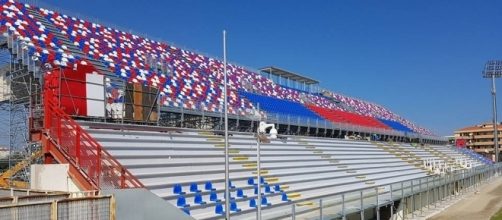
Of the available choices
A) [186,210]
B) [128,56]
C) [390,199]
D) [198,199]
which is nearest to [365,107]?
[128,56]

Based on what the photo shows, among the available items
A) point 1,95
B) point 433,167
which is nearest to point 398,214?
point 1,95

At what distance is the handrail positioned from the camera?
9.78 m

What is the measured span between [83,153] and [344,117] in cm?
3982

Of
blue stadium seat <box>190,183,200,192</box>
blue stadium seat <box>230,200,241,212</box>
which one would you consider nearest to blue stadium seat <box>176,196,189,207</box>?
blue stadium seat <box>190,183,200,192</box>

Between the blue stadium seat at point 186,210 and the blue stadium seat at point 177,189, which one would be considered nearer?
the blue stadium seat at point 186,210

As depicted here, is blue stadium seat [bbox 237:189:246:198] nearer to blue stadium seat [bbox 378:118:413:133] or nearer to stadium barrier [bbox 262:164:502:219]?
stadium barrier [bbox 262:164:502:219]

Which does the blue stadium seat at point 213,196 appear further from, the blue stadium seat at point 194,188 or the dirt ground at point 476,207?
the dirt ground at point 476,207

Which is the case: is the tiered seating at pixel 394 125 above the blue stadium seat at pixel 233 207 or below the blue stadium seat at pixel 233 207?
above

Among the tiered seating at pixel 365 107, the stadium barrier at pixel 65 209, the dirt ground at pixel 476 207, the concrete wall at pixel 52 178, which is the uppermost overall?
the tiered seating at pixel 365 107

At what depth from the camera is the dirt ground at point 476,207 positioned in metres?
20.1

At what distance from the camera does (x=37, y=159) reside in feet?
38.2

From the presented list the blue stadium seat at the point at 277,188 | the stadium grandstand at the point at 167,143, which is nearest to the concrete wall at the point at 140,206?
the stadium grandstand at the point at 167,143

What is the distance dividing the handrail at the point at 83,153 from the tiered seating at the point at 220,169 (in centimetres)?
224

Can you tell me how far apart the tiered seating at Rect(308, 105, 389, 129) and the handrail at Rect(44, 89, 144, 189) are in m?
34.0
